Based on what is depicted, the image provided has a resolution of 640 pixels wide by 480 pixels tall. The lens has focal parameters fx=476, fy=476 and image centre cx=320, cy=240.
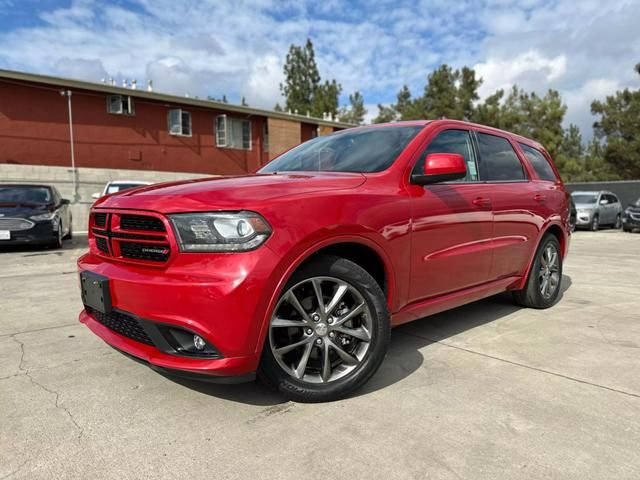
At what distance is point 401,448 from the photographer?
211 centimetres

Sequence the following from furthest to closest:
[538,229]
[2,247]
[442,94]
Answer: [442,94] < [2,247] < [538,229]

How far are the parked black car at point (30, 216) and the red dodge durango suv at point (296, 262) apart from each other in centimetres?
753

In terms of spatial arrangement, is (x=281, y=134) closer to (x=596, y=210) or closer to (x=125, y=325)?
(x=596, y=210)

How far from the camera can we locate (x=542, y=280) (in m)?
4.62

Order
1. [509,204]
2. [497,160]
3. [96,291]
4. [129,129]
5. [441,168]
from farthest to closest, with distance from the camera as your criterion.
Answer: [129,129], [497,160], [509,204], [441,168], [96,291]

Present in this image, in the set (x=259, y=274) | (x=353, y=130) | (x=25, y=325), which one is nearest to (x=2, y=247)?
(x=25, y=325)

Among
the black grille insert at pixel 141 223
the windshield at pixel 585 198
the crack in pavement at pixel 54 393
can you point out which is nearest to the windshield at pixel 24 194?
the crack in pavement at pixel 54 393

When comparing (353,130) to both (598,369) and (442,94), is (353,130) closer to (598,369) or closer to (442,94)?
(598,369)

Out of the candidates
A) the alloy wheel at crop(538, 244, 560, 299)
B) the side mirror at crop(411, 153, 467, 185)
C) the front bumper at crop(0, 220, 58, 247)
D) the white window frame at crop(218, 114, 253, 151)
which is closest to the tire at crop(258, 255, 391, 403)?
the side mirror at crop(411, 153, 467, 185)

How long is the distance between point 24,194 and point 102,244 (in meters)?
8.78

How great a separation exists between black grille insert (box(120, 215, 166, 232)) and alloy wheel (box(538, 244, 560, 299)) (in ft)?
12.0

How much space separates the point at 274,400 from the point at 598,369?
6.85ft

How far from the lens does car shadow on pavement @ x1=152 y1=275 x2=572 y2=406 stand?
8.79ft

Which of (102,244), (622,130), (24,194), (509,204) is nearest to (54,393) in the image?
(102,244)
